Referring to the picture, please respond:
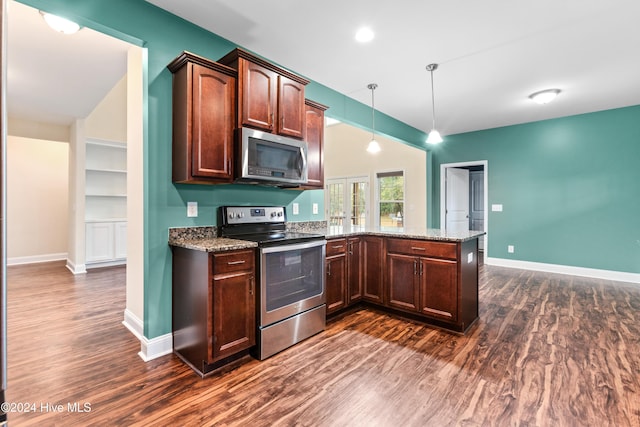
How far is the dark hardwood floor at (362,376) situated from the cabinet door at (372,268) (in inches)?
8.4

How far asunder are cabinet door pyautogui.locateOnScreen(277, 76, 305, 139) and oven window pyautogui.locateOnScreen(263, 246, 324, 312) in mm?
1112

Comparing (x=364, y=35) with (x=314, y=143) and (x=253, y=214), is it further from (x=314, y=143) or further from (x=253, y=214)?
(x=253, y=214)

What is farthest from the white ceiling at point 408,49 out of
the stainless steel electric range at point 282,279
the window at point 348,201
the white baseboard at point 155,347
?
the window at point 348,201

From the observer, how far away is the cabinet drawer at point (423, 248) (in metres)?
2.62

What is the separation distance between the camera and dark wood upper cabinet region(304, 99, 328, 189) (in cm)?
305

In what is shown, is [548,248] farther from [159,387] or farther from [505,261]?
[159,387]

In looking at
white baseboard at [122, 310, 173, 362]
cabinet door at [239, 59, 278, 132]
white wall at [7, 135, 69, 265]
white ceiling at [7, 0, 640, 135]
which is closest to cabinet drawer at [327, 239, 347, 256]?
cabinet door at [239, 59, 278, 132]

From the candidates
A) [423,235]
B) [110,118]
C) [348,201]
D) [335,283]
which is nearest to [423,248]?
[423,235]

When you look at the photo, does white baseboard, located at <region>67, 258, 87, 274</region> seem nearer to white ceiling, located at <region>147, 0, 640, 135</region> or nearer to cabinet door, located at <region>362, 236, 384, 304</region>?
white ceiling, located at <region>147, 0, 640, 135</region>

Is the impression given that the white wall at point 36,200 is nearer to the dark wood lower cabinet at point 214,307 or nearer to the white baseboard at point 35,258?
the white baseboard at point 35,258

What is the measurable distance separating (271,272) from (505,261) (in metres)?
5.26

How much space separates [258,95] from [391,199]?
17.2 feet

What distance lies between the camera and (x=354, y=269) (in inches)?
126

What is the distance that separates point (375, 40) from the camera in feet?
9.01
